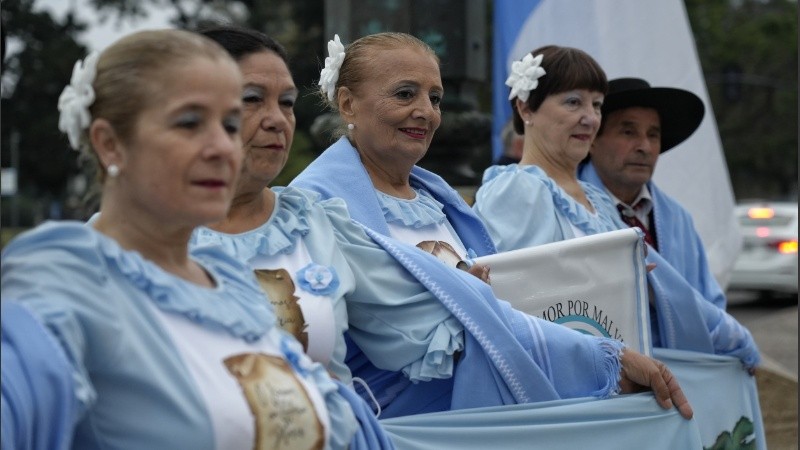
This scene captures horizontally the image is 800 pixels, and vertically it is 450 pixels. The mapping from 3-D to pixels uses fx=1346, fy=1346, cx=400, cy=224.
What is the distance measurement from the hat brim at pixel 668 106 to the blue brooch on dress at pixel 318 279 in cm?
260

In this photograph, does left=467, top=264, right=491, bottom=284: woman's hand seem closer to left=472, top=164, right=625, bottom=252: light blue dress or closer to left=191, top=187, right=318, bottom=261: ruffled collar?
left=191, top=187, right=318, bottom=261: ruffled collar

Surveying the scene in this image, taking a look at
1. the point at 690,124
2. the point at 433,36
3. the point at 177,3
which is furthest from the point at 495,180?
the point at 177,3

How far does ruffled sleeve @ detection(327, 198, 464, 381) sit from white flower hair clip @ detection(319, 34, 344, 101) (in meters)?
0.87

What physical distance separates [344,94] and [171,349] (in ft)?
6.57

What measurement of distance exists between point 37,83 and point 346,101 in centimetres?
3409

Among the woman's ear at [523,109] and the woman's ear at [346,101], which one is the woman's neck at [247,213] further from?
the woman's ear at [523,109]

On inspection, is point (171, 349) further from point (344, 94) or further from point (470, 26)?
point (470, 26)

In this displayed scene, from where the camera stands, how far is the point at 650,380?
→ 3848 mm

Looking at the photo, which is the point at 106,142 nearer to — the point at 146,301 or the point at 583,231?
the point at 146,301

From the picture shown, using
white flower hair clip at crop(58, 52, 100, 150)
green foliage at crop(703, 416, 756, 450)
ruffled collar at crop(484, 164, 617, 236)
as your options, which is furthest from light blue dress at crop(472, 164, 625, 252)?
white flower hair clip at crop(58, 52, 100, 150)

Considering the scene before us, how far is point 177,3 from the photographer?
3272cm

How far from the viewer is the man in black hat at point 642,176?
18.0ft

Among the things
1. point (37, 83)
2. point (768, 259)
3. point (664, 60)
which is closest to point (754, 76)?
point (37, 83)

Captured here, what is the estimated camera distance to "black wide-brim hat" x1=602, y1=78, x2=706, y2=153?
219 inches
